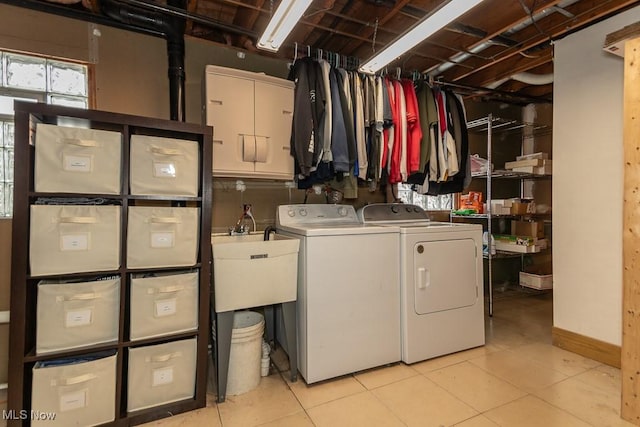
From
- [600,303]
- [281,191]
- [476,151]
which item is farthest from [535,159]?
[281,191]

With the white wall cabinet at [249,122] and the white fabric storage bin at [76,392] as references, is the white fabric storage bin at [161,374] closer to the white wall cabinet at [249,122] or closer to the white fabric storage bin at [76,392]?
the white fabric storage bin at [76,392]

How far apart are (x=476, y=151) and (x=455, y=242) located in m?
2.24

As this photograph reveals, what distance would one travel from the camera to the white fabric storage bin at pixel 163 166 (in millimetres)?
1679

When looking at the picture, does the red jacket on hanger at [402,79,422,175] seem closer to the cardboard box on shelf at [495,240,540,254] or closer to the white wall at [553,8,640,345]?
the white wall at [553,8,640,345]

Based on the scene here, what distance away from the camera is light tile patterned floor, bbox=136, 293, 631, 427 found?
1.66m

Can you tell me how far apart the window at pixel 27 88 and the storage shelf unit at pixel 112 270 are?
66 cm

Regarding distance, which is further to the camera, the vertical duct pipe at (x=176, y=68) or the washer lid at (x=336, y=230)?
the vertical duct pipe at (x=176, y=68)

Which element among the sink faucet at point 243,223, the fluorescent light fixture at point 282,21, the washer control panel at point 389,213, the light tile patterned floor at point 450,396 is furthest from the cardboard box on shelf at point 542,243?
the fluorescent light fixture at point 282,21

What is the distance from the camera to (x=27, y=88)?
2.05 meters

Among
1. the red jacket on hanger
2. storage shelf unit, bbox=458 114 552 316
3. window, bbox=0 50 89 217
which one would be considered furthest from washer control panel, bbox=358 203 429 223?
window, bbox=0 50 89 217

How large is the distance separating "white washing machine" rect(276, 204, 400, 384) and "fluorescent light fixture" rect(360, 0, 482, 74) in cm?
A: 116

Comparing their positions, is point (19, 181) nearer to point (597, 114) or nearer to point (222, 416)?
point (222, 416)

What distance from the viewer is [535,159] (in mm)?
3395

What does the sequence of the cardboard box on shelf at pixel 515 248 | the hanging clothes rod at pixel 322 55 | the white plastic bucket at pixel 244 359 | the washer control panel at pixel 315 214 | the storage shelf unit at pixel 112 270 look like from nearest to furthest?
the storage shelf unit at pixel 112 270 → the white plastic bucket at pixel 244 359 → the washer control panel at pixel 315 214 → the hanging clothes rod at pixel 322 55 → the cardboard box on shelf at pixel 515 248
